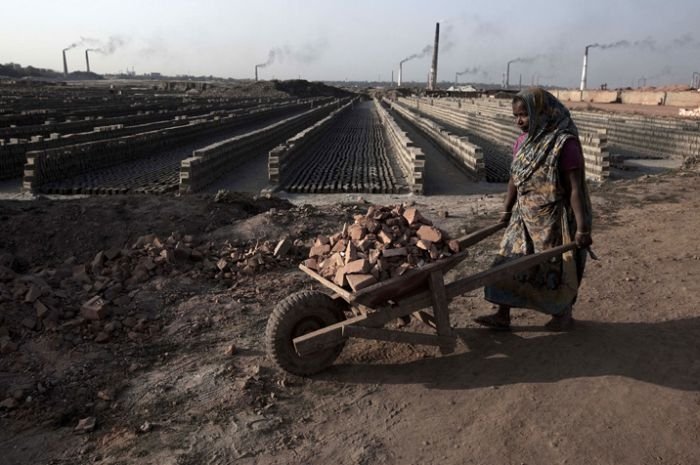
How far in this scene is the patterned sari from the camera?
3.48 m

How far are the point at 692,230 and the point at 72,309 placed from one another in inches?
267

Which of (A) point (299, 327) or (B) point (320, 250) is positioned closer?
(A) point (299, 327)

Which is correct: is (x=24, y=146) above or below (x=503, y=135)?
above

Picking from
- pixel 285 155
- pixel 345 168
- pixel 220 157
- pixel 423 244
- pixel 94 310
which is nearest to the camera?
pixel 423 244

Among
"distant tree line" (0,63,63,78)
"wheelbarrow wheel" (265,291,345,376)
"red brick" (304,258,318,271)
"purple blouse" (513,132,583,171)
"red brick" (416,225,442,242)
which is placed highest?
"distant tree line" (0,63,63,78)

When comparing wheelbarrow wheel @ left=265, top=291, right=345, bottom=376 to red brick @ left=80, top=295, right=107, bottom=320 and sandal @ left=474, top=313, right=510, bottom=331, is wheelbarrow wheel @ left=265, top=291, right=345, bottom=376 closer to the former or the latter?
sandal @ left=474, top=313, right=510, bottom=331

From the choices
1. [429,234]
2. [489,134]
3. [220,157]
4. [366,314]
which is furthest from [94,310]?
[489,134]

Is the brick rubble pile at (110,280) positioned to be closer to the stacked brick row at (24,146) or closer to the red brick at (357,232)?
the red brick at (357,232)

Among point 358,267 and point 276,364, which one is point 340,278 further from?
point 276,364

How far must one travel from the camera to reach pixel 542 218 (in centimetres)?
364

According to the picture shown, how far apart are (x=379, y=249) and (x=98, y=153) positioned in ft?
37.9

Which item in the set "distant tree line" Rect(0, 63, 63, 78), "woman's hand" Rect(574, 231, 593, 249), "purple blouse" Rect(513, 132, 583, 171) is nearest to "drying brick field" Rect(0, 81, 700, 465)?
"woman's hand" Rect(574, 231, 593, 249)

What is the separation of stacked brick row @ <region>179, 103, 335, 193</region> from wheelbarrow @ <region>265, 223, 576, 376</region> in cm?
783

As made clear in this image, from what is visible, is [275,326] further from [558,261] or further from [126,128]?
[126,128]
